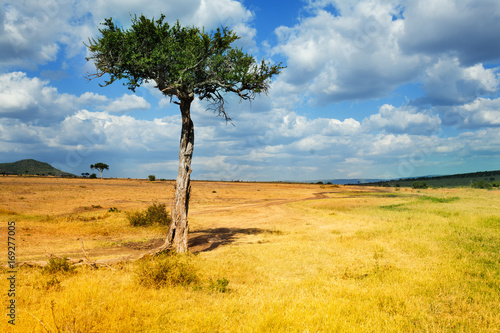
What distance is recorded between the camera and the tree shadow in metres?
17.1

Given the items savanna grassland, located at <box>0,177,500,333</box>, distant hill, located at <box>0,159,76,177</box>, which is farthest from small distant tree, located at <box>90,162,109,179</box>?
savanna grassland, located at <box>0,177,500,333</box>

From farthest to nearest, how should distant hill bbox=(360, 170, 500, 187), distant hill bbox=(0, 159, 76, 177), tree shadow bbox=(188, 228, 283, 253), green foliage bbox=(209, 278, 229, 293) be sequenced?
distant hill bbox=(0, 159, 76, 177) < distant hill bbox=(360, 170, 500, 187) < tree shadow bbox=(188, 228, 283, 253) < green foliage bbox=(209, 278, 229, 293)

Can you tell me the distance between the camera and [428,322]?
7.45 meters

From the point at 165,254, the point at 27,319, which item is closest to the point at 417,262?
the point at 165,254

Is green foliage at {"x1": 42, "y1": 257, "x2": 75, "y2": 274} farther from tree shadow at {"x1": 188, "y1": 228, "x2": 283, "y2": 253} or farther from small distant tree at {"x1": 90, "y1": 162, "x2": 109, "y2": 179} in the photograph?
small distant tree at {"x1": 90, "y1": 162, "x2": 109, "y2": 179}

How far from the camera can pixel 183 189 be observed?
14141mm

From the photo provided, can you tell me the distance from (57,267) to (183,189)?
583cm

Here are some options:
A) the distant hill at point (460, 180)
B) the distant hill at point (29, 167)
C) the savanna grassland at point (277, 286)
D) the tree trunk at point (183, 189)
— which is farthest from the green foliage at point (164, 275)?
the distant hill at point (29, 167)

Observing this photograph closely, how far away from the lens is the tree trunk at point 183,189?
13844 mm

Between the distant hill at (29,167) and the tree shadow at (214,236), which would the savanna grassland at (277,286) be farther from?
the distant hill at (29,167)

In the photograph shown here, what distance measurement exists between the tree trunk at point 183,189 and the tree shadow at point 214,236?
232cm

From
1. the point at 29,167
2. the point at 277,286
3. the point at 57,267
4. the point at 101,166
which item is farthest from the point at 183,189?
the point at 29,167

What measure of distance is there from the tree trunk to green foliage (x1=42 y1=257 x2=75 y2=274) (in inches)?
153

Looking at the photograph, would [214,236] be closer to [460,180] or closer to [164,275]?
[164,275]
